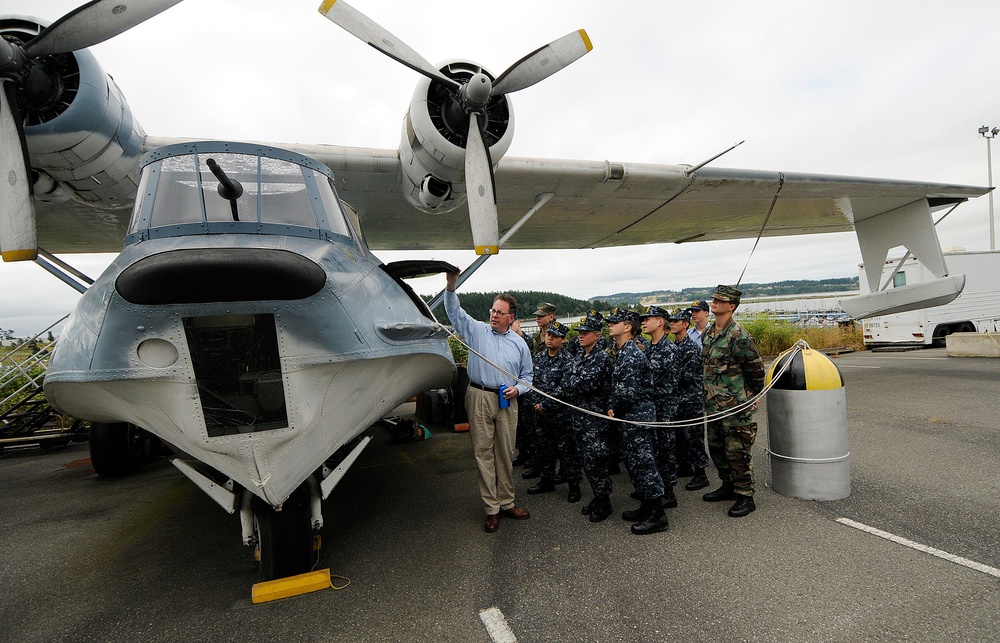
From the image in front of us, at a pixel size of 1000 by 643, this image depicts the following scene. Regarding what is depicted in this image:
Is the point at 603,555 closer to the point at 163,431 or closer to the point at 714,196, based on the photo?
the point at 163,431

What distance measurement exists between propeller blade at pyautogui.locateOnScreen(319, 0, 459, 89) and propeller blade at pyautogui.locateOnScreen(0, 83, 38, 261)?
7.48 ft

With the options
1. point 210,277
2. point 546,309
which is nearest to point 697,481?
point 546,309

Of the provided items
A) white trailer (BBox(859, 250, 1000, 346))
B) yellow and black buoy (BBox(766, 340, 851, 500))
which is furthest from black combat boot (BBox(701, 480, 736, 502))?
white trailer (BBox(859, 250, 1000, 346))

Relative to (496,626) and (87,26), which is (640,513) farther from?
(87,26)

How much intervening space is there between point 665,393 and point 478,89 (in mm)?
3036

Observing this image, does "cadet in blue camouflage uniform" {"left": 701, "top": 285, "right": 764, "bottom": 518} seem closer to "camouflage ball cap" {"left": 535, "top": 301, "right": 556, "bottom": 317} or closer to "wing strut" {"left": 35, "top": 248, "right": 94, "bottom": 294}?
"camouflage ball cap" {"left": 535, "top": 301, "right": 556, "bottom": 317}

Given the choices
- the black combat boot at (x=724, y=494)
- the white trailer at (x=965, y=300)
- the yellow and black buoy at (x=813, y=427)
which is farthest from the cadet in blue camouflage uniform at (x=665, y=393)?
the white trailer at (x=965, y=300)

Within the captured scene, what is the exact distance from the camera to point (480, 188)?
13.8ft

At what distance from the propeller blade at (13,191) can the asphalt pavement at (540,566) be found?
7.27ft

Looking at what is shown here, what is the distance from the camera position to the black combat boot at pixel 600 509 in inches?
139

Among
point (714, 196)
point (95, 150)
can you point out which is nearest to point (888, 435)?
point (714, 196)

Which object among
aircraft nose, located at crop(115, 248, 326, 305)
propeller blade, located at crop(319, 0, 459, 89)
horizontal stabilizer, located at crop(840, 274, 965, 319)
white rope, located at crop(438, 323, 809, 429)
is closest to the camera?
aircraft nose, located at crop(115, 248, 326, 305)

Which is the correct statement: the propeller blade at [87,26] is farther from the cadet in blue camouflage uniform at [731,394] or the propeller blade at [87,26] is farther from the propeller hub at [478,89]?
the cadet in blue camouflage uniform at [731,394]

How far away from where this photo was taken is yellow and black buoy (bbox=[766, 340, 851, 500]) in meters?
3.59
